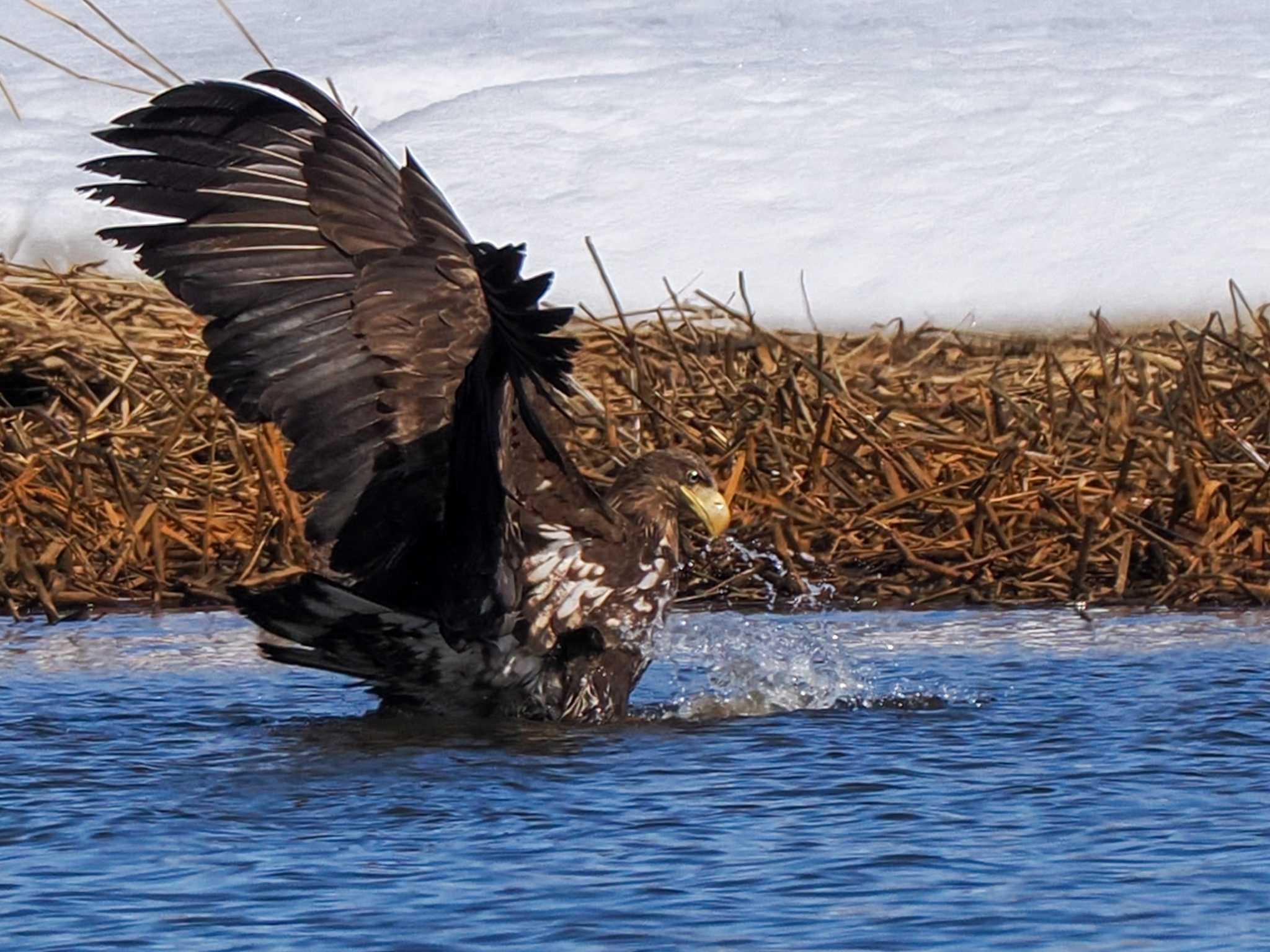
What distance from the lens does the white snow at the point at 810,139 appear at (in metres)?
9.59

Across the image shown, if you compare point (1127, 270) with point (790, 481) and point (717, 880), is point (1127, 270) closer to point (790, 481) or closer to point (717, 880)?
point (790, 481)

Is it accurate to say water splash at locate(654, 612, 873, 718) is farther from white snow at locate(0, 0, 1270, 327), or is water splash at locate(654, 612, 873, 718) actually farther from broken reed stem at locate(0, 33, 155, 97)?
white snow at locate(0, 0, 1270, 327)

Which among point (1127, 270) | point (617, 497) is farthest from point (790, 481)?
point (1127, 270)

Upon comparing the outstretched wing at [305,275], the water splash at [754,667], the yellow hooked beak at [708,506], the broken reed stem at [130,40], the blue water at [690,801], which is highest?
the broken reed stem at [130,40]

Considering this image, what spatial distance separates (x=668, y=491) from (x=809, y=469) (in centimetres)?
156

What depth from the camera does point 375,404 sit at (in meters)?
5.23

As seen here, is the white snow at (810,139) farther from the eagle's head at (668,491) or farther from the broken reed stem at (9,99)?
the eagle's head at (668,491)

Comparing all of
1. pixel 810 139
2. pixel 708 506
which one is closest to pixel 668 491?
pixel 708 506

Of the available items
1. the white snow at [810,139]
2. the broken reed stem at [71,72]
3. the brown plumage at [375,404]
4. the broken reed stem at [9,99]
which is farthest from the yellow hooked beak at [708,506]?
the white snow at [810,139]

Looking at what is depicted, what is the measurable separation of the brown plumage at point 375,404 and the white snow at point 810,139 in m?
3.87

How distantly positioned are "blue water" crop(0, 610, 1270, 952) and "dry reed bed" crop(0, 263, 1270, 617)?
1.60ft

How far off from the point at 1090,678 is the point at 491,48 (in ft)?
23.9

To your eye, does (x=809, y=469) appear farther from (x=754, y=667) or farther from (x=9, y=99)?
(x=9, y=99)

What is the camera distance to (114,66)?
1221cm
